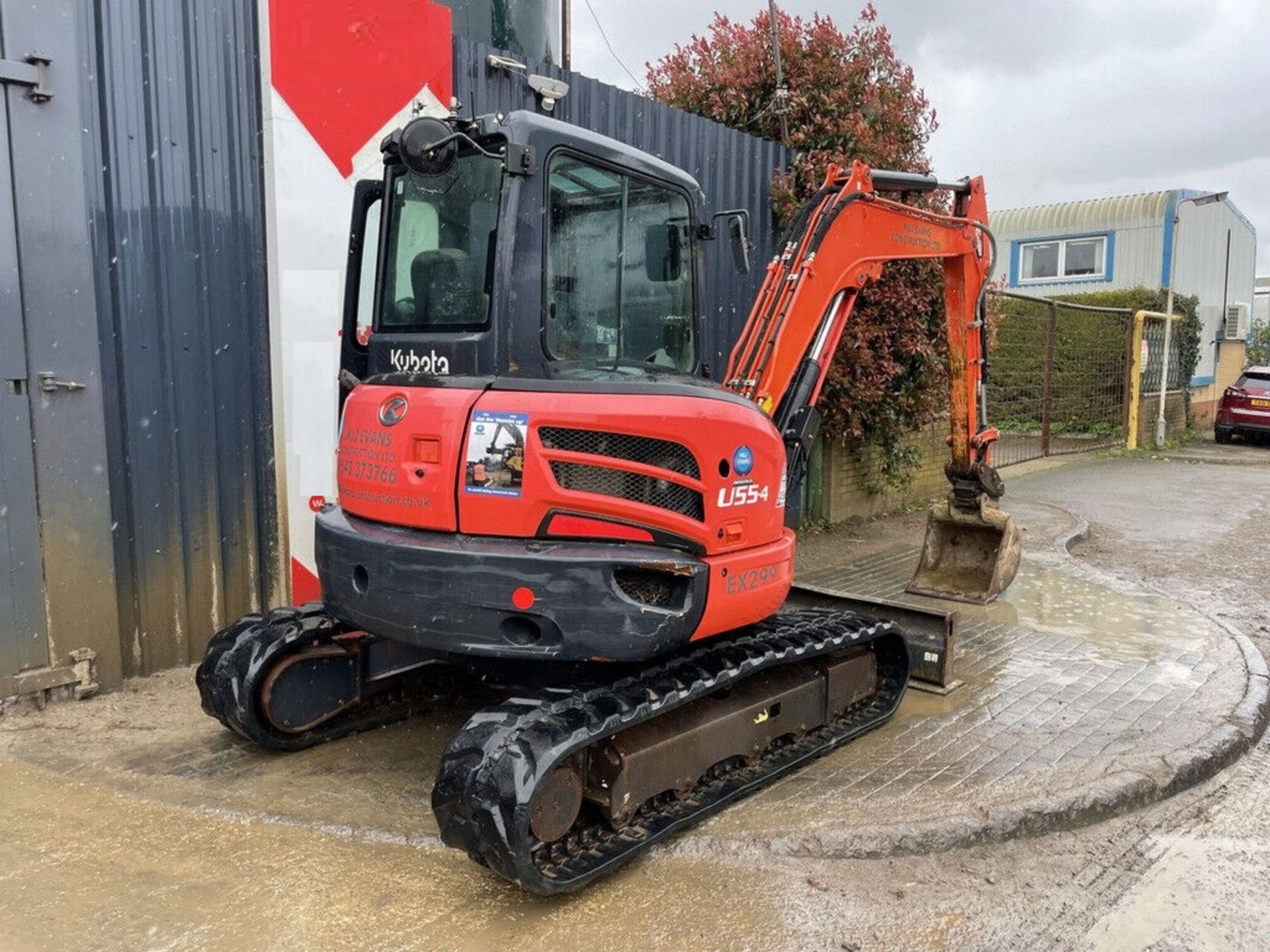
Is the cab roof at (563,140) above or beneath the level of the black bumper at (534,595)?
above

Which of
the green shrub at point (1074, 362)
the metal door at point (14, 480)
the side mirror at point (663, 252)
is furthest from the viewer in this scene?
the green shrub at point (1074, 362)

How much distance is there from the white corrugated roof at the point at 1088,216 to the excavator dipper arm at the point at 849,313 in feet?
55.9

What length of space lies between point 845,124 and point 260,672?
6.94m

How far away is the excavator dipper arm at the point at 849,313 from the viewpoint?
518 centimetres

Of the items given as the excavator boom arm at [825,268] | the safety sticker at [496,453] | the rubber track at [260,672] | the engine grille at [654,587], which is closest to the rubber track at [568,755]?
the engine grille at [654,587]

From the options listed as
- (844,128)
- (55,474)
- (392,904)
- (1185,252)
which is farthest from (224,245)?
(1185,252)

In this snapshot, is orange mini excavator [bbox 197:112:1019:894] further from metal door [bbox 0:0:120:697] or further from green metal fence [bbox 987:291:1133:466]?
green metal fence [bbox 987:291:1133:466]

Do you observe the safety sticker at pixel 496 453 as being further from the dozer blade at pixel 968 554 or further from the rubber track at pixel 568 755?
the dozer blade at pixel 968 554

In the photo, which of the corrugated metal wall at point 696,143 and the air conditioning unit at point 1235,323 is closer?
the corrugated metal wall at point 696,143

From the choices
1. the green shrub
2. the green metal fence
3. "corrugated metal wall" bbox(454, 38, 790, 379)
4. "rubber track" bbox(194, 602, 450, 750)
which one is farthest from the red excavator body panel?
the green metal fence

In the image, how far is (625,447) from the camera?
355 centimetres

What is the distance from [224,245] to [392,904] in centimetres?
381

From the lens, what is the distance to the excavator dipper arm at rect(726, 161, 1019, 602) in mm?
5184

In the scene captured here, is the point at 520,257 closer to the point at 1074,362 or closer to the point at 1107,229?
the point at 1074,362
